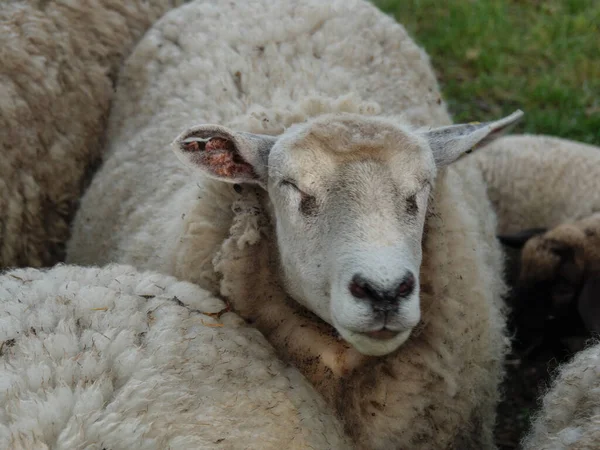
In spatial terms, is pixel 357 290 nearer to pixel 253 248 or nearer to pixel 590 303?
pixel 253 248

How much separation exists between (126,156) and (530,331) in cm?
212

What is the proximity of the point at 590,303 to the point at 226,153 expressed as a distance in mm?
2010

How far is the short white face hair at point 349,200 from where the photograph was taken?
2.17 metres

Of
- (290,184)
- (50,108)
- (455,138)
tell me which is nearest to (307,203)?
(290,184)

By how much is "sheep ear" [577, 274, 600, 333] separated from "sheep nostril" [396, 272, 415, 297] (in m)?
1.77

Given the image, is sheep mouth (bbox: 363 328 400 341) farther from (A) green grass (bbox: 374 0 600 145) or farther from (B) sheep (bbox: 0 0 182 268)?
(A) green grass (bbox: 374 0 600 145)

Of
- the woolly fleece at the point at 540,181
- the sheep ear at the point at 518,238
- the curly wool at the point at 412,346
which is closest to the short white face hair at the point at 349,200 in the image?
the curly wool at the point at 412,346

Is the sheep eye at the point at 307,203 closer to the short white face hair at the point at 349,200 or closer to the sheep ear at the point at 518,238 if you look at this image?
the short white face hair at the point at 349,200

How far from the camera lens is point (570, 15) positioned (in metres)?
5.88

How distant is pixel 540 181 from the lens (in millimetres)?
4684

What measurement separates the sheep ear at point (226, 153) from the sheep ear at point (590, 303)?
72.6 inches

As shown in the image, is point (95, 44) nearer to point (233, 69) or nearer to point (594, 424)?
point (233, 69)

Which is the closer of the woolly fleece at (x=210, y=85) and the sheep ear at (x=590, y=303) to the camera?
the woolly fleece at (x=210, y=85)

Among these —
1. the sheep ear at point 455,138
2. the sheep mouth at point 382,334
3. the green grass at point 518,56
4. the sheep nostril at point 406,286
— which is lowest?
the green grass at point 518,56
